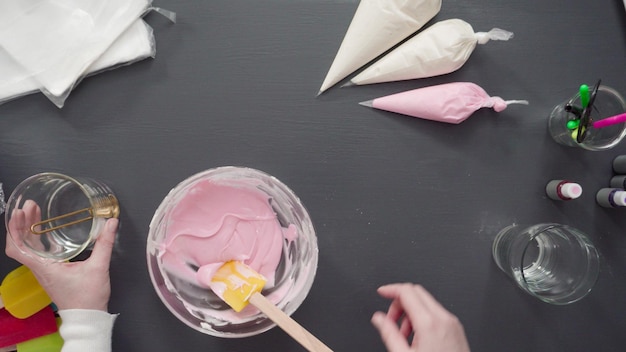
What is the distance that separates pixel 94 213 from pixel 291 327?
15.2 inches

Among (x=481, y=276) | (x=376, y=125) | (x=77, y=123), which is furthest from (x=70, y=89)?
(x=481, y=276)

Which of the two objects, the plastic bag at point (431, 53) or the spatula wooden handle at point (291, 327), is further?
the plastic bag at point (431, 53)

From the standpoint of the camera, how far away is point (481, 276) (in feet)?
2.95

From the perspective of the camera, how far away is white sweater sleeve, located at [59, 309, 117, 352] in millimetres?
806

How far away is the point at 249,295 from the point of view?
0.77m

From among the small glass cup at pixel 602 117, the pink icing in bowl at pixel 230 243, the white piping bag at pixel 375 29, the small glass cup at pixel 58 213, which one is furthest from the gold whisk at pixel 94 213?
the small glass cup at pixel 602 117

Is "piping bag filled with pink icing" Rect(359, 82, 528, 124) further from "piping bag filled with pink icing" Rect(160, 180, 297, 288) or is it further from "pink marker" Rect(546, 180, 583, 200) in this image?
"piping bag filled with pink icing" Rect(160, 180, 297, 288)

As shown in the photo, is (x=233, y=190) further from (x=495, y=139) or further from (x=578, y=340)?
(x=578, y=340)

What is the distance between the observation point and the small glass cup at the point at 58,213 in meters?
0.79

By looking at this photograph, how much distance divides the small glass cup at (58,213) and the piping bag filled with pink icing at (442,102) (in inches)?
19.3

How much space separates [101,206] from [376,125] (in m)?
0.50

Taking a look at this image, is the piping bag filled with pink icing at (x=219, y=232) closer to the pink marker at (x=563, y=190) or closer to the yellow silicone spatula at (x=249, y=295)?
the yellow silicone spatula at (x=249, y=295)

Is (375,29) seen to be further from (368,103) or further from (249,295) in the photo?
(249,295)

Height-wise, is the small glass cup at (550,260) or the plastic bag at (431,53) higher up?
the plastic bag at (431,53)
